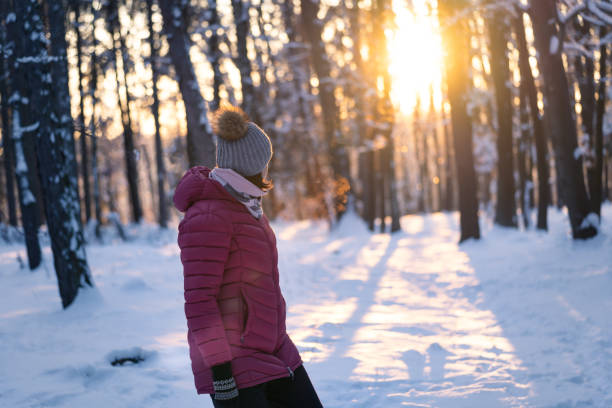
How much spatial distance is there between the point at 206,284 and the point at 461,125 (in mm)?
13170

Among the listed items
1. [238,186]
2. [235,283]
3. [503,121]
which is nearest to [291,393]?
[235,283]

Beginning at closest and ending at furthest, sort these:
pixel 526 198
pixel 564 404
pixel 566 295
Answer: pixel 564 404, pixel 566 295, pixel 526 198

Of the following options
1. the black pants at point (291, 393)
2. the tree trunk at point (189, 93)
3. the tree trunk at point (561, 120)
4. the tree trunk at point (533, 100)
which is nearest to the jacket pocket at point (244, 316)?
the black pants at point (291, 393)

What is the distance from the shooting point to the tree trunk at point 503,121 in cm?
1539

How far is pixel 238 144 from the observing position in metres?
2.48

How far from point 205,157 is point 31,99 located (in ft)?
10.8

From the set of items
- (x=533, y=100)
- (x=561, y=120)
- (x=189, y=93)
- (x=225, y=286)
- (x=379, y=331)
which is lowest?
(x=379, y=331)

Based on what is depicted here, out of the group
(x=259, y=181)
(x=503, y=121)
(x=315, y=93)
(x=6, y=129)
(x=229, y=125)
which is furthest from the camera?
(x=315, y=93)

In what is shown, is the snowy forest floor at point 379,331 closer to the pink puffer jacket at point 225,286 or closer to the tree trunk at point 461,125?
the tree trunk at point 461,125

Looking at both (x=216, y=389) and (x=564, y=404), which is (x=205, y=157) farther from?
(x=216, y=389)

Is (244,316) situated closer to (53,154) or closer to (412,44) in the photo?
(53,154)

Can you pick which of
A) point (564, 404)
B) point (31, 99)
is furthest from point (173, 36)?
point (564, 404)

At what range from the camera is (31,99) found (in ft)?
24.6

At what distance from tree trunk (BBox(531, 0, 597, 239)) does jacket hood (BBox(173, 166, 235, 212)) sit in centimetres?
994
